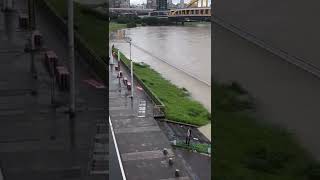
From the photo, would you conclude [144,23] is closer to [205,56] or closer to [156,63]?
[156,63]

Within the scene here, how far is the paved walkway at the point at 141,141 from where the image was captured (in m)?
5.62

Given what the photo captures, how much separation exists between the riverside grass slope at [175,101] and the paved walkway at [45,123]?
669cm

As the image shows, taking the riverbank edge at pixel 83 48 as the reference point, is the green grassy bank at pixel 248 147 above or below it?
below

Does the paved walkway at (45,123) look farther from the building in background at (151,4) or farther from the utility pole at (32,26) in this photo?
the building in background at (151,4)

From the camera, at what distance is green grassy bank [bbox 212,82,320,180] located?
0.89 meters

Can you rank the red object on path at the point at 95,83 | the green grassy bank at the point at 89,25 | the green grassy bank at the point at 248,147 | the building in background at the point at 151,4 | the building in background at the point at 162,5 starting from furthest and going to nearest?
the building in background at the point at 151,4 → the building in background at the point at 162,5 → the red object on path at the point at 95,83 → the green grassy bank at the point at 89,25 → the green grassy bank at the point at 248,147

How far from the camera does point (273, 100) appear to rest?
0.96 meters

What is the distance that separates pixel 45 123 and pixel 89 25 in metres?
0.56

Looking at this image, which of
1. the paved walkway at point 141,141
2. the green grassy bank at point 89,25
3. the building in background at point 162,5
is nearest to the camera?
the green grassy bank at point 89,25

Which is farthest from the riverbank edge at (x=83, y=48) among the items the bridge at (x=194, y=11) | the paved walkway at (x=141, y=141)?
the bridge at (x=194, y=11)

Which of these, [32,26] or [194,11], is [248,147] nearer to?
[32,26]

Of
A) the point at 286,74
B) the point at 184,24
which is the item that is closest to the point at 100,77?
the point at 286,74

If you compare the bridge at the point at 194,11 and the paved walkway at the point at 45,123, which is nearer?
the paved walkway at the point at 45,123

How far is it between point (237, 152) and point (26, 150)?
1483 mm
